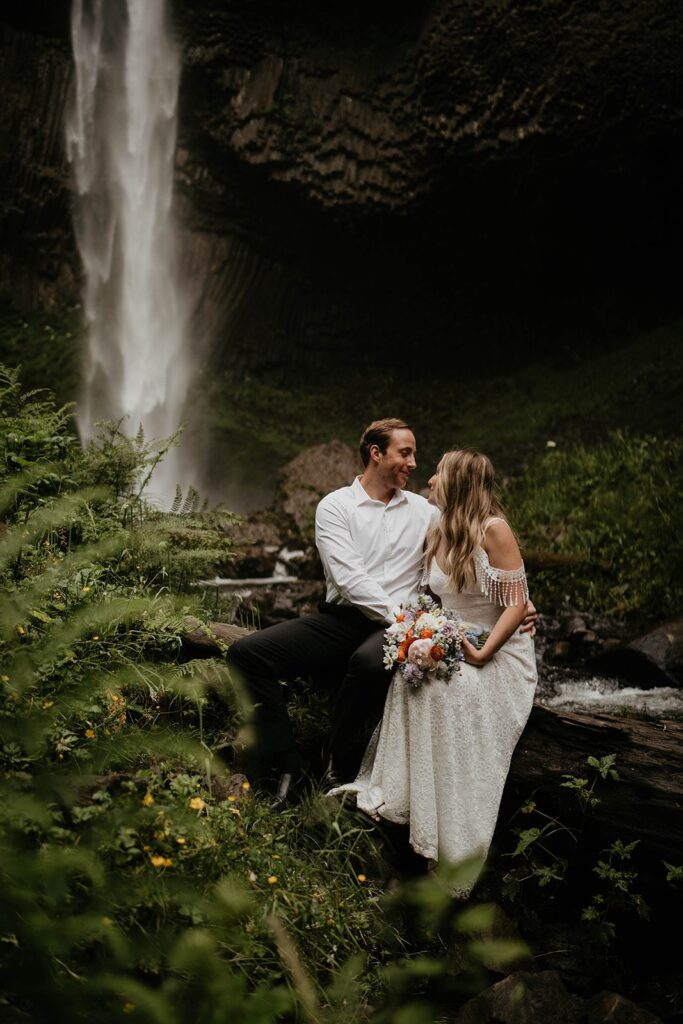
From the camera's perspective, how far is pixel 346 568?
4375 mm

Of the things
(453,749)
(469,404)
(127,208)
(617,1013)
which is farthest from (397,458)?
(127,208)

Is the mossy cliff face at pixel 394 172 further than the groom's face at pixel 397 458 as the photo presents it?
Yes

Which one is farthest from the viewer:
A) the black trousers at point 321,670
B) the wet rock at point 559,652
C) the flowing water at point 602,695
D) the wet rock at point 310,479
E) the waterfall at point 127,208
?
the waterfall at point 127,208

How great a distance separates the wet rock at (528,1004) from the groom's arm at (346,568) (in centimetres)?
173

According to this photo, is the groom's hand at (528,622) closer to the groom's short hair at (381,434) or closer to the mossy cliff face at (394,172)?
the groom's short hair at (381,434)

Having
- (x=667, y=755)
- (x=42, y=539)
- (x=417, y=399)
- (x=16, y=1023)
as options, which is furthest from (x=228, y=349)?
(x=16, y=1023)

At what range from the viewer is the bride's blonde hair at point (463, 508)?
13.9 feet

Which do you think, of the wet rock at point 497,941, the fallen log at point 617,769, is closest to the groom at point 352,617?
the fallen log at point 617,769

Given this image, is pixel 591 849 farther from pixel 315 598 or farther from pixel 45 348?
pixel 45 348

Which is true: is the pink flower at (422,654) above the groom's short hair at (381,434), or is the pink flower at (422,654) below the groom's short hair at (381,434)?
below

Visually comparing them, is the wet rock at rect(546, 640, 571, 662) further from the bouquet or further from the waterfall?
the waterfall

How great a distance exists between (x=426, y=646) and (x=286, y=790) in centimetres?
108

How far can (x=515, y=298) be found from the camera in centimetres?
1788

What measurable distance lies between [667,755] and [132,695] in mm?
2672
